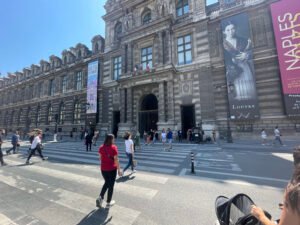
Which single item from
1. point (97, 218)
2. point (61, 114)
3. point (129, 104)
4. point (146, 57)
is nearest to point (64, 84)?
point (61, 114)

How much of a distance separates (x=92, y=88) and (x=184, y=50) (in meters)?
16.8

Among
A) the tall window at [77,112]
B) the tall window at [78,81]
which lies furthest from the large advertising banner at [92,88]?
the tall window at [78,81]

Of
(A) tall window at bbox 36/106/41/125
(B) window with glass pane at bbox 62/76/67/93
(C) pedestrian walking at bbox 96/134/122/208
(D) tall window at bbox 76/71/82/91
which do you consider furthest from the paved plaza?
(A) tall window at bbox 36/106/41/125

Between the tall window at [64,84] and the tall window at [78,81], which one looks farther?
the tall window at [64,84]

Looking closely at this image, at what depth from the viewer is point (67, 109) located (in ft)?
109

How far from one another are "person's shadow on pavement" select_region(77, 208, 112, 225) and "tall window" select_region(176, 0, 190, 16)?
2711 centimetres

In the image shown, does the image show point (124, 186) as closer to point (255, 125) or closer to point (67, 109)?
point (255, 125)

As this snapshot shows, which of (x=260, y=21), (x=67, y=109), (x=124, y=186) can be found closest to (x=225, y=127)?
(x=260, y=21)

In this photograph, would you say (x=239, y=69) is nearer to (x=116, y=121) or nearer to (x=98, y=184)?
(x=98, y=184)

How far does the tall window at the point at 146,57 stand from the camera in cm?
2503

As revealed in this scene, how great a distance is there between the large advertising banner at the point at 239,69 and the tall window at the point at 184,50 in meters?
4.55

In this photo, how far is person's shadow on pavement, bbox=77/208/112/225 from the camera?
3312 millimetres

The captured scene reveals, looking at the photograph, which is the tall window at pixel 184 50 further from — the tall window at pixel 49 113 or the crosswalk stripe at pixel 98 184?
the tall window at pixel 49 113

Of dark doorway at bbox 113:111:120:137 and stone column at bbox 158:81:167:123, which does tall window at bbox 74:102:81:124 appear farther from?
stone column at bbox 158:81:167:123
